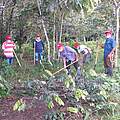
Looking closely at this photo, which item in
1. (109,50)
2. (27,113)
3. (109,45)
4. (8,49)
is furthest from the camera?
(8,49)

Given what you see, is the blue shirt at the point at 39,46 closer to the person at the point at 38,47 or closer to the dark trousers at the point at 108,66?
the person at the point at 38,47

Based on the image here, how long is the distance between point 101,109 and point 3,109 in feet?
7.48

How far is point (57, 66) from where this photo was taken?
Answer: 45.3 feet

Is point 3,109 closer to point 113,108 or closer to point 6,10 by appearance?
point 113,108

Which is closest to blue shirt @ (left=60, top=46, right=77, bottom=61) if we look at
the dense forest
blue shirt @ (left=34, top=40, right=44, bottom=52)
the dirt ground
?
the dense forest

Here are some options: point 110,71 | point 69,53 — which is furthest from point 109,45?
point 69,53

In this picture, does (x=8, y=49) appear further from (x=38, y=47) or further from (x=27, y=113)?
(x=27, y=113)

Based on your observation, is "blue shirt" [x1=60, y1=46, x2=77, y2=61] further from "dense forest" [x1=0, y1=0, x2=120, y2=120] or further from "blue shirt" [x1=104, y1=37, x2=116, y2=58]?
"blue shirt" [x1=104, y1=37, x2=116, y2=58]

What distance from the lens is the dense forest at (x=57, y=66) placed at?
26.5 ft

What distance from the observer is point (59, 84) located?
26.8 feet

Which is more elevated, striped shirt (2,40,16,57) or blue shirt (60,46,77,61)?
blue shirt (60,46,77,61)

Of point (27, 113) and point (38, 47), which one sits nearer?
point (27, 113)

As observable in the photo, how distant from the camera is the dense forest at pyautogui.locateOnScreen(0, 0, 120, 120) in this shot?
808 cm

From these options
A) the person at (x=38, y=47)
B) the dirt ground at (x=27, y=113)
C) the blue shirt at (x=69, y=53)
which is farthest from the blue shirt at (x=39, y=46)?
the dirt ground at (x=27, y=113)
